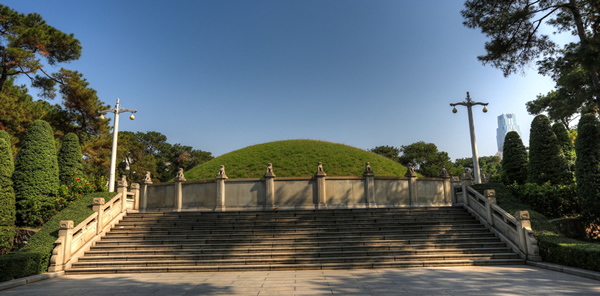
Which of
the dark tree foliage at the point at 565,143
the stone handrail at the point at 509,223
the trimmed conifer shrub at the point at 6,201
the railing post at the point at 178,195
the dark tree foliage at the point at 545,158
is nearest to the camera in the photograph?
the stone handrail at the point at 509,223

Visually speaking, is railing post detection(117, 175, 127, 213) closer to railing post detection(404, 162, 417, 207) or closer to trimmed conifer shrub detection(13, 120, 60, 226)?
trimmed conifer shrub detection(13, 120, 60, 226)

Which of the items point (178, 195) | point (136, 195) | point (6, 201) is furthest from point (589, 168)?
point (6, 201)

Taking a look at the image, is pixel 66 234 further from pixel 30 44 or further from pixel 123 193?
pixel 30 44

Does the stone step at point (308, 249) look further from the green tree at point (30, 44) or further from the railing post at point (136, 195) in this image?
the green tree at point (30, 44)

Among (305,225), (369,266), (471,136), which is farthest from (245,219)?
(471,136)

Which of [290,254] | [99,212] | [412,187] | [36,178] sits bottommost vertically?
[290,254]

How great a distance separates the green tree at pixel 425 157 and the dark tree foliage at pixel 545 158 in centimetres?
4303

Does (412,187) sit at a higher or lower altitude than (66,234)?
higher

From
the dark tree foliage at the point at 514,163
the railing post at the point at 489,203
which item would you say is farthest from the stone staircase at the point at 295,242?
the dark tree foliage at the point at 514,163

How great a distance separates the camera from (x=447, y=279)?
8.12 meters

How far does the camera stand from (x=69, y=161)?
18469mm

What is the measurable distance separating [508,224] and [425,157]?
54852 millimetres

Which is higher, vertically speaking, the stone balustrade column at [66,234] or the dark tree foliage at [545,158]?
the dark tree foliage at [545,158]

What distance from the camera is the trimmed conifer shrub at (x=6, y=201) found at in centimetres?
1248
